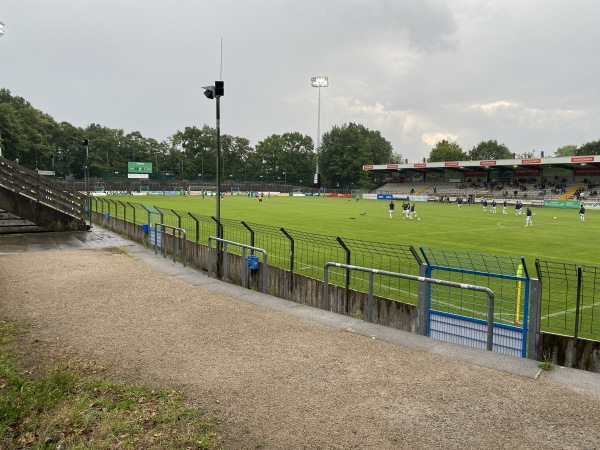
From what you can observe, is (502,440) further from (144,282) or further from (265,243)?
(265,243)

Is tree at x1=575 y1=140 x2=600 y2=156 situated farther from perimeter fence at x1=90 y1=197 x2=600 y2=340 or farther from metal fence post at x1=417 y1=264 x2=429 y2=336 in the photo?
metal fence post at x1=417 y1=264 x2=429 y2=336

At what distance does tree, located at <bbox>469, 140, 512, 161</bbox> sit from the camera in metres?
136

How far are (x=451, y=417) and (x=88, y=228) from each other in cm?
2147

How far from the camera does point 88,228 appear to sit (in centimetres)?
2247

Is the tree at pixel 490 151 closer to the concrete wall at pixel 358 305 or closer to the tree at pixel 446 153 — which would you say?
the tree at pixel 446 153

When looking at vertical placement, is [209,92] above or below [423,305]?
above

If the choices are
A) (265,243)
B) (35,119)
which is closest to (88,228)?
(265,243)

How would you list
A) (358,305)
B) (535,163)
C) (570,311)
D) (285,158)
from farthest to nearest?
(285,158)
(535,163)
(570,311)
(358,305)

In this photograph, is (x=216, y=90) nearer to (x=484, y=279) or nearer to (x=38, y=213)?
(x=484, y=279)

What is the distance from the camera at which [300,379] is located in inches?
223

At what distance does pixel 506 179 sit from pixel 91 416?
292 ft

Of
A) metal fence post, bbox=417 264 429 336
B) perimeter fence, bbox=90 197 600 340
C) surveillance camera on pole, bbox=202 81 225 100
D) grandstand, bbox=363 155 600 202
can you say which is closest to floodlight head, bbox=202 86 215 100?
surveillance camera on pole, bbox=202 81 225 100

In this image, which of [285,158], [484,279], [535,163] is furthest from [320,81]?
[484,279]

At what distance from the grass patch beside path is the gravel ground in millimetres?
299
